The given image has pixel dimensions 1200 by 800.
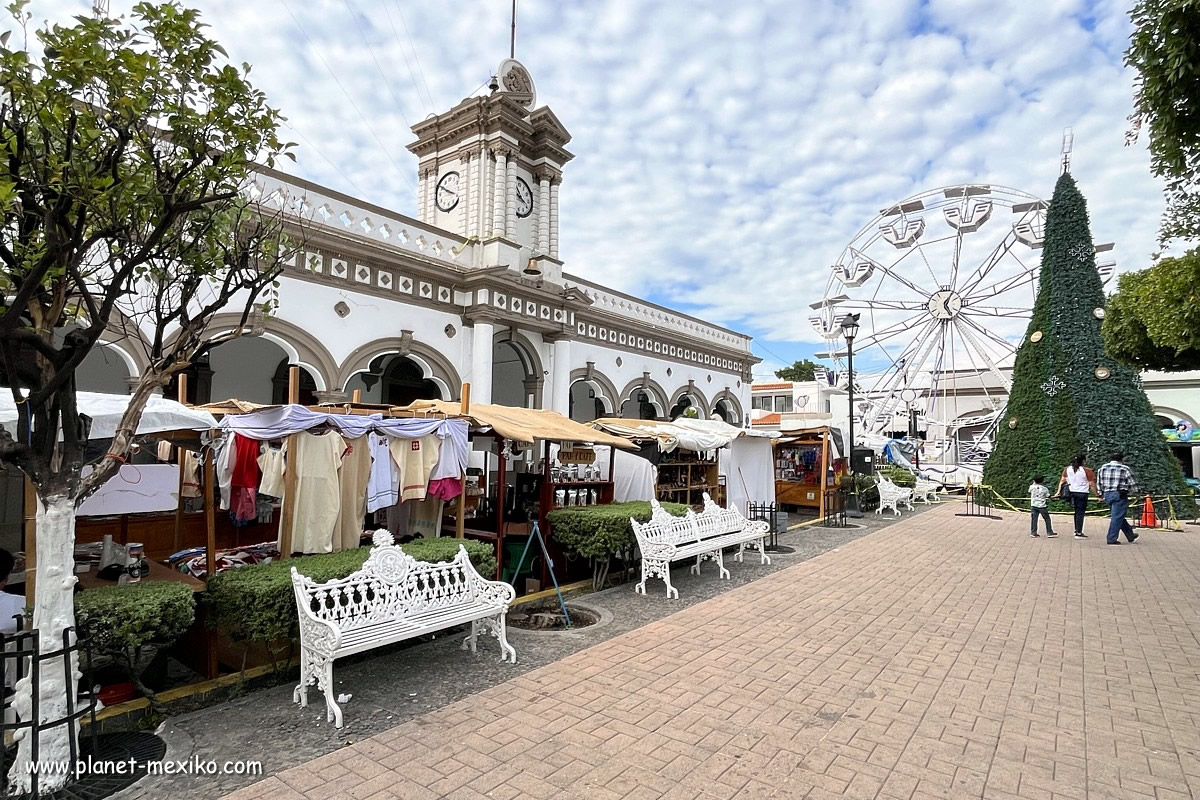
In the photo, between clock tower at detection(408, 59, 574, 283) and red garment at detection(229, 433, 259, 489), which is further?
clock tower at detection(408, 59, 574, 283)

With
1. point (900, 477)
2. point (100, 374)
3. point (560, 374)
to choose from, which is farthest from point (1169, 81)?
point (900, 477)

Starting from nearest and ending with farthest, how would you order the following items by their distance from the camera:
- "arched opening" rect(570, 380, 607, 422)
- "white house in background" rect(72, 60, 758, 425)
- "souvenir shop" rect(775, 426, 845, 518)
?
"white house in background" rect(72, 60, 758, 425), "souvenir shop" rect(775, 426, 845, 518), "arched opening" rect(570, 380, 607, 422)

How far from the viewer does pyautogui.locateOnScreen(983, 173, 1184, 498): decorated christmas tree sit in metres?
16.1

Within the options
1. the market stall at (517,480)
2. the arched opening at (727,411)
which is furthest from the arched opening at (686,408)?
the market stall at (517,480)

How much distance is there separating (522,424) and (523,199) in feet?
31.9

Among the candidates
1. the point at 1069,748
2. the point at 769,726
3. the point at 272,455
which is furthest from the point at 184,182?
the point at 1069,748

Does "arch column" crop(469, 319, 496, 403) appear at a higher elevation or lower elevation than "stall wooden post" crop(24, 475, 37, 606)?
higher

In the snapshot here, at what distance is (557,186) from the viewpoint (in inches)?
653

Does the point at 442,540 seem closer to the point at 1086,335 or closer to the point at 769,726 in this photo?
the point at 769,726

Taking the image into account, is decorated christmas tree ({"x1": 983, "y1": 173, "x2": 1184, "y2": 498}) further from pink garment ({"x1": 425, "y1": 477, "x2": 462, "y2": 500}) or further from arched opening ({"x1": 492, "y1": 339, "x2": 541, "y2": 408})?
pink garment ({"x1": 425, "y1": 477, "x2": 462, "y2": 500})

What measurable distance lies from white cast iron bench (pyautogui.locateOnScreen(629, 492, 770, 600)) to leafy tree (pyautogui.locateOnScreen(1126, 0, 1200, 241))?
18.8 ft

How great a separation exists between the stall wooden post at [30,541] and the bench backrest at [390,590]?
4.77 ft

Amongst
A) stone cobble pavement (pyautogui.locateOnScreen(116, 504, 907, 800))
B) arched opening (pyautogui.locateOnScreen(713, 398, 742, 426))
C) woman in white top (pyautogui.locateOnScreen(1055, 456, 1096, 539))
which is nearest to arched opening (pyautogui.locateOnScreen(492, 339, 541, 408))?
arched opening (pyautogui.locateOnScreen(713, 398, 742, 426))

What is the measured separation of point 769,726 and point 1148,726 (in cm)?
245
